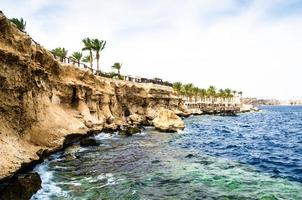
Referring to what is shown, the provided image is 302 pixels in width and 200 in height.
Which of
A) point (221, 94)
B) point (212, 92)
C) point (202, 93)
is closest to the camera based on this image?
point (202, 93)

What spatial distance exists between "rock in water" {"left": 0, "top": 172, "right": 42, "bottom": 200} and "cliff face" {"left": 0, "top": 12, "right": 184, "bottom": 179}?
29.4 inches

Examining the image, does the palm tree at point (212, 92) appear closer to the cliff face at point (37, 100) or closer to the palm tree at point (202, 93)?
Result: the palm tree at point (202, 93)

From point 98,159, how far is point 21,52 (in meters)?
9.65

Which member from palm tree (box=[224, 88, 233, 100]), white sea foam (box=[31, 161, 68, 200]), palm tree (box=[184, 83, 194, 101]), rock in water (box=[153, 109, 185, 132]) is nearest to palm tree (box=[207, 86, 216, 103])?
palm tree (box=[224, 88, 233, 100])

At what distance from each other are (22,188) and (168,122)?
121ft

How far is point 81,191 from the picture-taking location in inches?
687

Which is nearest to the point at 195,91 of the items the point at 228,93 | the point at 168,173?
the point at 228,93

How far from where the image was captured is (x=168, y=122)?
51.9 m

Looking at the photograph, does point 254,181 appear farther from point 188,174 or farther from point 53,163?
point 53,163

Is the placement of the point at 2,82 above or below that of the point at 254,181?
above

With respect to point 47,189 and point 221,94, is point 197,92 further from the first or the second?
point 47,189

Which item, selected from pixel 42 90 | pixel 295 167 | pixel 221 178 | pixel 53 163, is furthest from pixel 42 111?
pixel 295 167

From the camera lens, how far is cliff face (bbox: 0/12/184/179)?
63.4ft

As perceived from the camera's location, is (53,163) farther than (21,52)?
Yes
